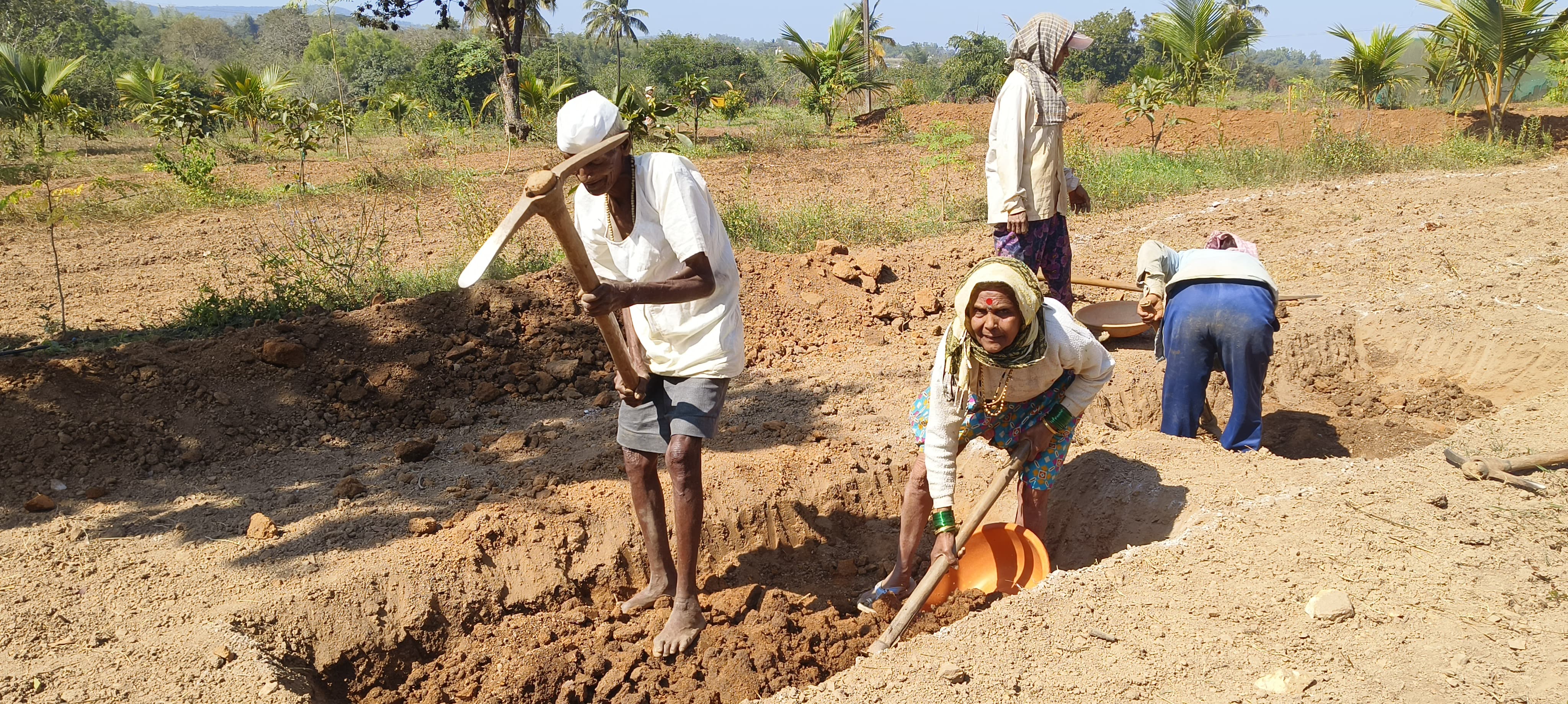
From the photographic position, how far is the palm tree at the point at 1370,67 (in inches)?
535

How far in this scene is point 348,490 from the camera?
3764 mm

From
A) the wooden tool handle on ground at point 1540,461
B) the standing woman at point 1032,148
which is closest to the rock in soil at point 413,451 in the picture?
the standing woman at point 1032,148

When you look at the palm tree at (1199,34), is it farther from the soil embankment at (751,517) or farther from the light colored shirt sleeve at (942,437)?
the light colored shirt sleeve at (942,437)

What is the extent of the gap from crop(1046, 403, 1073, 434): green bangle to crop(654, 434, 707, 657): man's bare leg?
1066 millimetres

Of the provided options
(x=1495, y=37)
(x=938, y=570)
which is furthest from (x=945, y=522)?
(x=1495, y=37)

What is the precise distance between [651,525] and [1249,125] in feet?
53.0

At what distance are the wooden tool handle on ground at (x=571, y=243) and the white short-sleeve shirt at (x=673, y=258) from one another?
4.6 inches

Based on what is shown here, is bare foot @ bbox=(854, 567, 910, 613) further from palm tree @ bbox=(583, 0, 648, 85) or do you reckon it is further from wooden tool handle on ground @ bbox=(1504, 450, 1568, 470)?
palm tree @ bbox=(583, 0, 648, 85)

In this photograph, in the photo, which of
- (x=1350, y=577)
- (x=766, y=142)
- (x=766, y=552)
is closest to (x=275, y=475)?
(x=766, y=552)

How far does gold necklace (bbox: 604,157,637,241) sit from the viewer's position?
2.64 meters

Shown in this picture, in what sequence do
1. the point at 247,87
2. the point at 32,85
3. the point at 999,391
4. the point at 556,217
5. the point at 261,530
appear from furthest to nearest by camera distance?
the point at 247,87, the point at 32,85, the point at 261,530, the point at 999,391, the point at 556,217

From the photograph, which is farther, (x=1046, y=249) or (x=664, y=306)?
(x=1046, y=249)

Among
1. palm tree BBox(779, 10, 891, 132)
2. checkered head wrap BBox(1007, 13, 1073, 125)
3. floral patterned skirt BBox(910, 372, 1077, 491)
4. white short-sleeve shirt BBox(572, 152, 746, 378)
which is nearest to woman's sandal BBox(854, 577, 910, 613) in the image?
floral patterned skirt BBox(910, 372, 1077, 491)

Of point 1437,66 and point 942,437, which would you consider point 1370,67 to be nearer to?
point 1437,66
